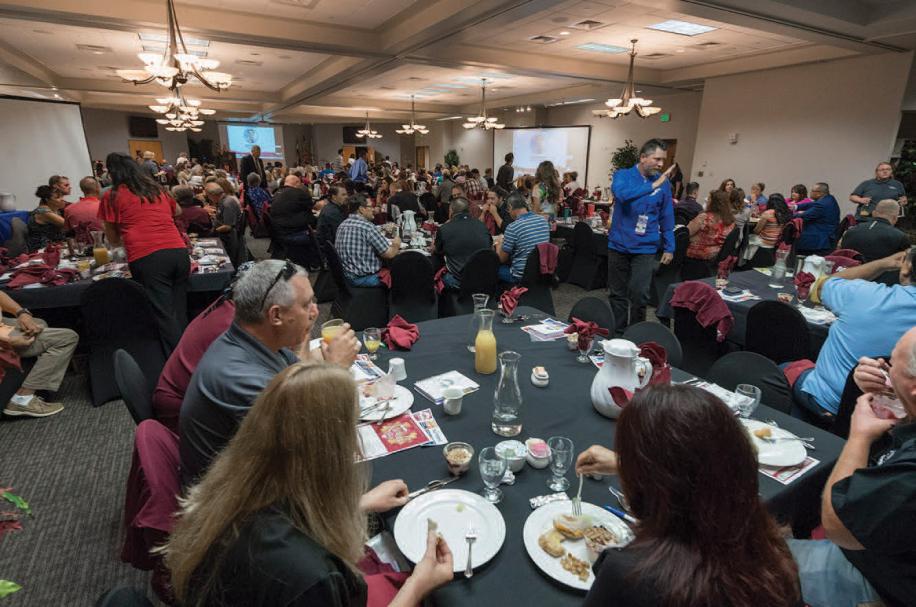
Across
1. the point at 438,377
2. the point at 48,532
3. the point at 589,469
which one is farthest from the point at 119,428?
the point at 589,469

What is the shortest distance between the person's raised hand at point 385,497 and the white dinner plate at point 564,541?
352 mm

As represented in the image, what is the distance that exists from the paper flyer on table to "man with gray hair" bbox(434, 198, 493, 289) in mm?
2990

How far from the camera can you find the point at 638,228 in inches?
160

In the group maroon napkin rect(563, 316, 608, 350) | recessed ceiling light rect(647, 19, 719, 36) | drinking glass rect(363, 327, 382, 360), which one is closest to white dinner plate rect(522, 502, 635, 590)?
maroon napkin rect(563, 316, 608, 350)

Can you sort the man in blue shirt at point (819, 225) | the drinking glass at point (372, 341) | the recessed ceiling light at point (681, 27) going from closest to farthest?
the drinking glass at point (372, 341)
the man in blue shirt at point (819, 225)
the recessed ceiling light at point (681, 27)

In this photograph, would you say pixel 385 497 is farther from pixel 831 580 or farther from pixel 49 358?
pixel 49 358

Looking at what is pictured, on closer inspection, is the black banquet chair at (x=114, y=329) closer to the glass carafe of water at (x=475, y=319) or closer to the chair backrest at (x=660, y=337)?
the glass carafe of water at (x=475, y=319)

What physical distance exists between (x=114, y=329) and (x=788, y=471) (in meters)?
3.90

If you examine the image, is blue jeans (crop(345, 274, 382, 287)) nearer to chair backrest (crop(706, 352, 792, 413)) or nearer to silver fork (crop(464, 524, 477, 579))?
chair backrest (crop(706, 352, 792, 413))

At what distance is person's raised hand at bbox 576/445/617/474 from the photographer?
4.43 ft

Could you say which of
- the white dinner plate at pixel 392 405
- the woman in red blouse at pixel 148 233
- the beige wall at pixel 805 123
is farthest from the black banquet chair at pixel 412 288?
the beige wall at pixel 805 123

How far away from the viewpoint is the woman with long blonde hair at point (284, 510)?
89 cm

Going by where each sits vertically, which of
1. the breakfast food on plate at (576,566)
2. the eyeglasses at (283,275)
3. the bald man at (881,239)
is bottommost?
the breakfast food on plate at (576,566)

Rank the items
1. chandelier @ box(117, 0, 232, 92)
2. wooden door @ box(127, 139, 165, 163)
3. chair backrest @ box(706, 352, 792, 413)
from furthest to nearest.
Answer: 1. wooden door @ box(127, 139, 165, 163)
2. chandelier @ box(117, 0, 232, 92)
3. chair backrest @ box(706, 352, 792, 413)
